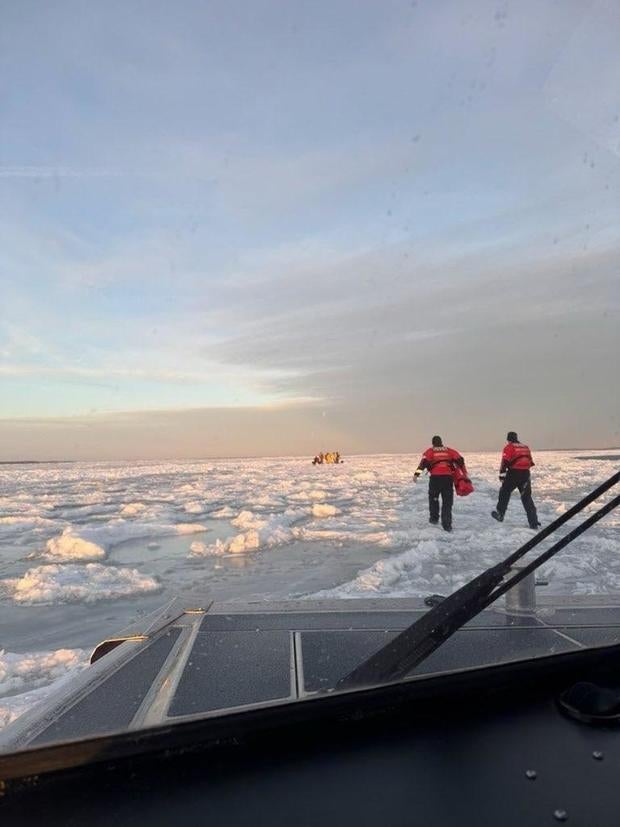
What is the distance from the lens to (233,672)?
2.35 m

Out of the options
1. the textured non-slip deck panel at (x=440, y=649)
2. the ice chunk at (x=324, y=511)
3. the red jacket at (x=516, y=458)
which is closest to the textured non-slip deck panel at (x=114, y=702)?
the textured non-slip deck panel at (x=440, y=649)

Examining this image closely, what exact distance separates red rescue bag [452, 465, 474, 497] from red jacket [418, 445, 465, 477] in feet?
0.35

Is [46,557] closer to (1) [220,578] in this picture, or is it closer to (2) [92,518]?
(1) [220,578]

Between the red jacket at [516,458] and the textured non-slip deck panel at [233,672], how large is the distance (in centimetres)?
984

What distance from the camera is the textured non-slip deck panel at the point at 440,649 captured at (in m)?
2.22

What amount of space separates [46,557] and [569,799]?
10.3m

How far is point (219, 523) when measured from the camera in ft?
47.4

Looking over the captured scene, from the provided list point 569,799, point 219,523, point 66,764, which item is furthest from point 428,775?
point 219,523

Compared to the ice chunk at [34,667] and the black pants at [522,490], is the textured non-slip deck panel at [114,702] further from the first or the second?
the black pants at [522,490]

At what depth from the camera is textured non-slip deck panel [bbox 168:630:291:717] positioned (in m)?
2.02

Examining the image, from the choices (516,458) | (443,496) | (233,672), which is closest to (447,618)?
(233,672)

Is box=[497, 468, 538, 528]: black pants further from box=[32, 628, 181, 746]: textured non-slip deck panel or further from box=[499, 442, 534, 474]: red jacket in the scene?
box=[32, 628, 181, 746]: textured non-slip deck panel

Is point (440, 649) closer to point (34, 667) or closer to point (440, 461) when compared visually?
point (34, 667)

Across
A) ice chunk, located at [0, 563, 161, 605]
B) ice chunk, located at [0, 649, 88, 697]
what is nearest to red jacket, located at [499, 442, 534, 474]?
ice chunk, located at [0, 563, 161, 605]
